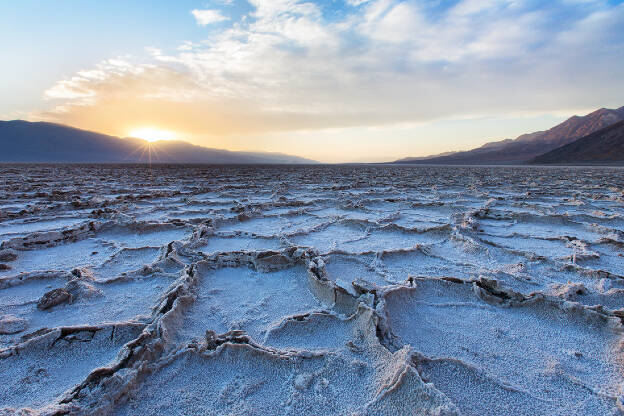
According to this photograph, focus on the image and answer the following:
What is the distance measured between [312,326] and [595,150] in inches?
1823

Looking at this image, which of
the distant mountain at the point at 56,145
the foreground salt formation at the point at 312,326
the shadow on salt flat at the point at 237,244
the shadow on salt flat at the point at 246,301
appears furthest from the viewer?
the distant mountain at the point at 56,145

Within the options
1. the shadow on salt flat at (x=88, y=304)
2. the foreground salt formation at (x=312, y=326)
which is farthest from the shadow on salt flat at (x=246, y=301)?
the shadow on salt flat at (x=88, y=304)

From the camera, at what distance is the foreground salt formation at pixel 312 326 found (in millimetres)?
982

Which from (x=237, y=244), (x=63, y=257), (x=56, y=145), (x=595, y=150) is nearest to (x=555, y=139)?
(x=595, y=150)

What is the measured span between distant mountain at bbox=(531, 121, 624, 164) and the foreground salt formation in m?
40.9

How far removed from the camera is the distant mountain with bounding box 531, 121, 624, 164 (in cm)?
3231

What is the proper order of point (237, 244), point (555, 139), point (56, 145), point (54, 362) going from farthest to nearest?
point (56, 145), point (555, 139), point (237, 244), point (54, 362)

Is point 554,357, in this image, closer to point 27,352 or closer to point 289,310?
point 289,310

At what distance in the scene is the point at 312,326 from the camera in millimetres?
1378

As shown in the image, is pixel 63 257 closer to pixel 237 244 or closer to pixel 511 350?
pixel 237 244

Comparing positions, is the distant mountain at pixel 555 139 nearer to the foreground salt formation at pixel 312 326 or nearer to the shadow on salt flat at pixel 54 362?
the foreground salt formation at pixel 312 326

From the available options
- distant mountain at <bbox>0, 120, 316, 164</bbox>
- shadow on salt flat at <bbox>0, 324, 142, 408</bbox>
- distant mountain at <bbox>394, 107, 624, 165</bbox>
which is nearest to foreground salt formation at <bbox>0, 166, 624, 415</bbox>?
shadow on salt flat at <bbox>0, 324, 142, 408</bbox>

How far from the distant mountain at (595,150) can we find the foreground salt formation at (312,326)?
134 feet

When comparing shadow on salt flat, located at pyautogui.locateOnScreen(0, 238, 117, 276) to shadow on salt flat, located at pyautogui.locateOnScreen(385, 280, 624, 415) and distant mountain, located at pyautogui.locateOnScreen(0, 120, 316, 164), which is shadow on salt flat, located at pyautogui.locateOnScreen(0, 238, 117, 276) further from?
distant mountain, located at pyautogui.locateOnScreen(0, 120, 316, 164)
